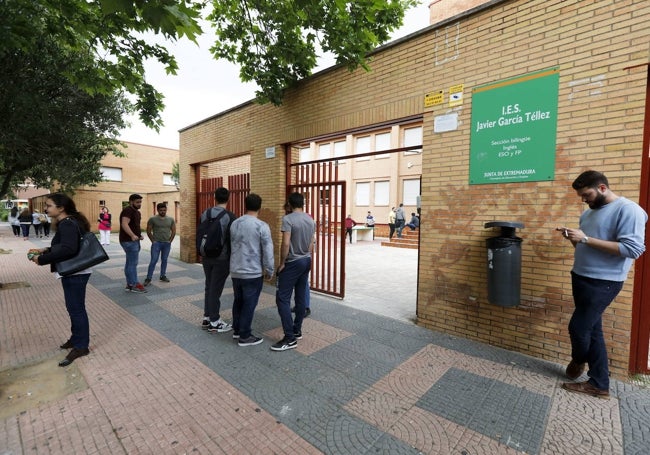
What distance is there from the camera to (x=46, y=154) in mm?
8672

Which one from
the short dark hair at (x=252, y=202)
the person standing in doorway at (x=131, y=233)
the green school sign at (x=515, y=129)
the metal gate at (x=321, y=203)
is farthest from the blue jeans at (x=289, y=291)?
the person standing in doorway at (x=131, y=233)

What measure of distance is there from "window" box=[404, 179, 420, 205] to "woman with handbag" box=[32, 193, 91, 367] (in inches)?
780

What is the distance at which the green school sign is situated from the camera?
11.7ft

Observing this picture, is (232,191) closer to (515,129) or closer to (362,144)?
(515,129)

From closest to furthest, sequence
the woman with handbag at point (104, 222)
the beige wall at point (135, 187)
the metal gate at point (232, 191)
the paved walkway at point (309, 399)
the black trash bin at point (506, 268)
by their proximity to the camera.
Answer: the paved walkway at point (309, 399), the black trash bin at point (506, 268), the metal gate at point (232, 191), the woman with handbag at point (104, 222), the beige wall at point (135, 187)

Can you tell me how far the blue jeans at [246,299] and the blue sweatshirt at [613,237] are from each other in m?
3.33

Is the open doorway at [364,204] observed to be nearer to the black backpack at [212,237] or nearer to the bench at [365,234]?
the bench at [365,234]

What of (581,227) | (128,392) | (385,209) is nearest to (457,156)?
(581,227)

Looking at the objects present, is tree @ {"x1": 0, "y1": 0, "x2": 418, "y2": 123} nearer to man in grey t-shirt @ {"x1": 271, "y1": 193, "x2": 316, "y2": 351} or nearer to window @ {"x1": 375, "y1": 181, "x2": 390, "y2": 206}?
man in grey t-shirt @ {"x1": 271, "y1": 193, "x2": 316, "y2": 351}

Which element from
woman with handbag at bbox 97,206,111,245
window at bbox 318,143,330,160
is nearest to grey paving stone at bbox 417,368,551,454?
woman with handbag at bbox 97,206,111,245

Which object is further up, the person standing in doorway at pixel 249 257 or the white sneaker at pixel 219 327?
the person standing in doorway at pixel 249 257

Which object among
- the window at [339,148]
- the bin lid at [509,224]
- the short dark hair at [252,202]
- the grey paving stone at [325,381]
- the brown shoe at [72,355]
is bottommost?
the grey paving stone at [325,381]

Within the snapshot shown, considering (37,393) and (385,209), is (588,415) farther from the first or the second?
(385,209)

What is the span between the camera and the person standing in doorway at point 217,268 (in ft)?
13.8
